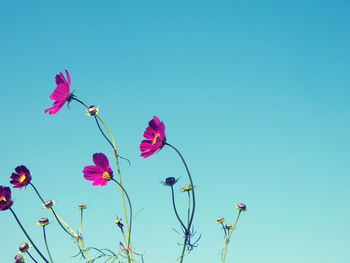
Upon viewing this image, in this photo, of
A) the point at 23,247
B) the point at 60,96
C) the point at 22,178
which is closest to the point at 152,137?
the point at 60,96

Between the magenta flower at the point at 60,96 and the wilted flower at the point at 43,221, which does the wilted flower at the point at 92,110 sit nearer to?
the magenta flower at the point at 60,96

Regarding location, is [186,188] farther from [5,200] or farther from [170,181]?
[5,200]

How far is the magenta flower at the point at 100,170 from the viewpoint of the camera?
1.22m

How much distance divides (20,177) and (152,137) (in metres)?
0.56

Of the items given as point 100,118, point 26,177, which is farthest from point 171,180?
point 26,177

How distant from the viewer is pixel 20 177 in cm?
139

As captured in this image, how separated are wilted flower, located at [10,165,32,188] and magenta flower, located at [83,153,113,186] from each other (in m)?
0.26

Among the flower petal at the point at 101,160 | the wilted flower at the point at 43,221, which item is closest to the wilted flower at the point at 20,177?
the wilted flower at the point at 43,221

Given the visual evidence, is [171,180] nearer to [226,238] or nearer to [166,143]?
[166,143]

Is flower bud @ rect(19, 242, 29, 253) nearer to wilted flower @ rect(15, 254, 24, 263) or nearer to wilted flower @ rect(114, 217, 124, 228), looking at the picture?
wilted flower @ rect(15, 254, 24, 263)

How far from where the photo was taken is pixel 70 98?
4.15ft

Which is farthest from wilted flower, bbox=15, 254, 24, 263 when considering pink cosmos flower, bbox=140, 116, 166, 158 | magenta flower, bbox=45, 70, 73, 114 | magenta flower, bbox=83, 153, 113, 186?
pink cosmos flower, bbox=140, 116, 166, 158

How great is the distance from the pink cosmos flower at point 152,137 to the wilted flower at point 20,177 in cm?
49

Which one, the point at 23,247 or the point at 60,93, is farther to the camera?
the point at 23,247
